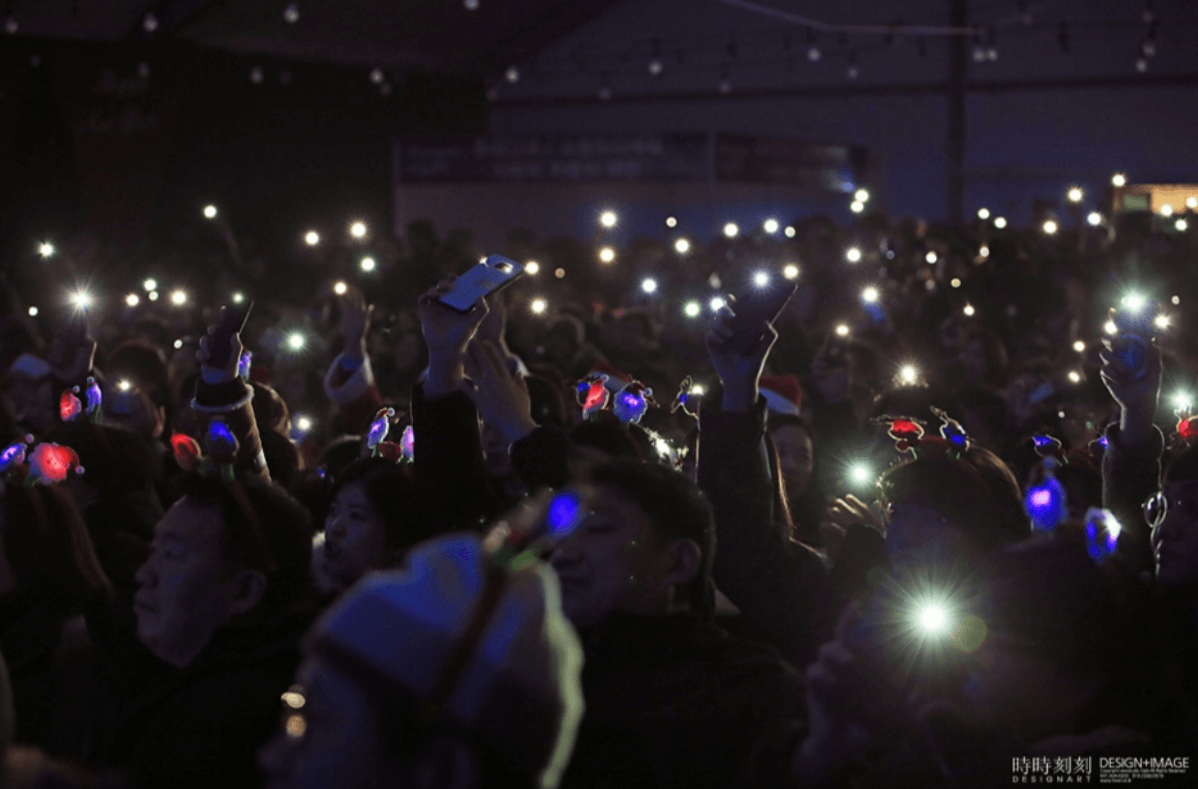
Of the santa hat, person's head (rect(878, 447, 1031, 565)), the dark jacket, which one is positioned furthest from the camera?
the santa hat

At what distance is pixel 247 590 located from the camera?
8.21 ft

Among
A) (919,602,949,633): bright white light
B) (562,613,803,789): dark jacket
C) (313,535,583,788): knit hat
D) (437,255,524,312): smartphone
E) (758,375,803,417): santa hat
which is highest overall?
(437,255,524,312): smartphone

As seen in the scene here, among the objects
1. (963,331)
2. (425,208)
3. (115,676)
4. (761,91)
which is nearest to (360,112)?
(425,208)

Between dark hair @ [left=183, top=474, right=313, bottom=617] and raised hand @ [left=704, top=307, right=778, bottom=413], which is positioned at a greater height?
raised hand @ [left=704, top=307, right=778, bottom=413]

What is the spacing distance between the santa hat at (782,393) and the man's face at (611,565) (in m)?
2.16

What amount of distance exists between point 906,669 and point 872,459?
2440 millimetres

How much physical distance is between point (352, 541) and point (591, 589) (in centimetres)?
83

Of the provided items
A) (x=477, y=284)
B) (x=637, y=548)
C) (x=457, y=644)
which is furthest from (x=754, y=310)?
(x=457, y=644)

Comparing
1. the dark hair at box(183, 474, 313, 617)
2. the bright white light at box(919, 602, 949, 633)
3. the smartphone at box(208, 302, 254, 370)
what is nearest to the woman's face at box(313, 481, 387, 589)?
the dark hair at box(183, 474, 313, 617)

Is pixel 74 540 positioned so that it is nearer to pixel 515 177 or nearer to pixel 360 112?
pixel 515 177

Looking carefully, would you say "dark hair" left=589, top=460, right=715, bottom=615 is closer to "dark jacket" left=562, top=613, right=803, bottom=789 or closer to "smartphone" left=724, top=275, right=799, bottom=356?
"dark jacket" left=562, top=613, right=803, bottom=789

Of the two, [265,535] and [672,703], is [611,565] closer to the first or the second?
[672,703]

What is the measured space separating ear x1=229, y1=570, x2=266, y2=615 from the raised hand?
3.28 feet

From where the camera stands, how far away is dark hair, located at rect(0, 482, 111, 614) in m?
2.93
